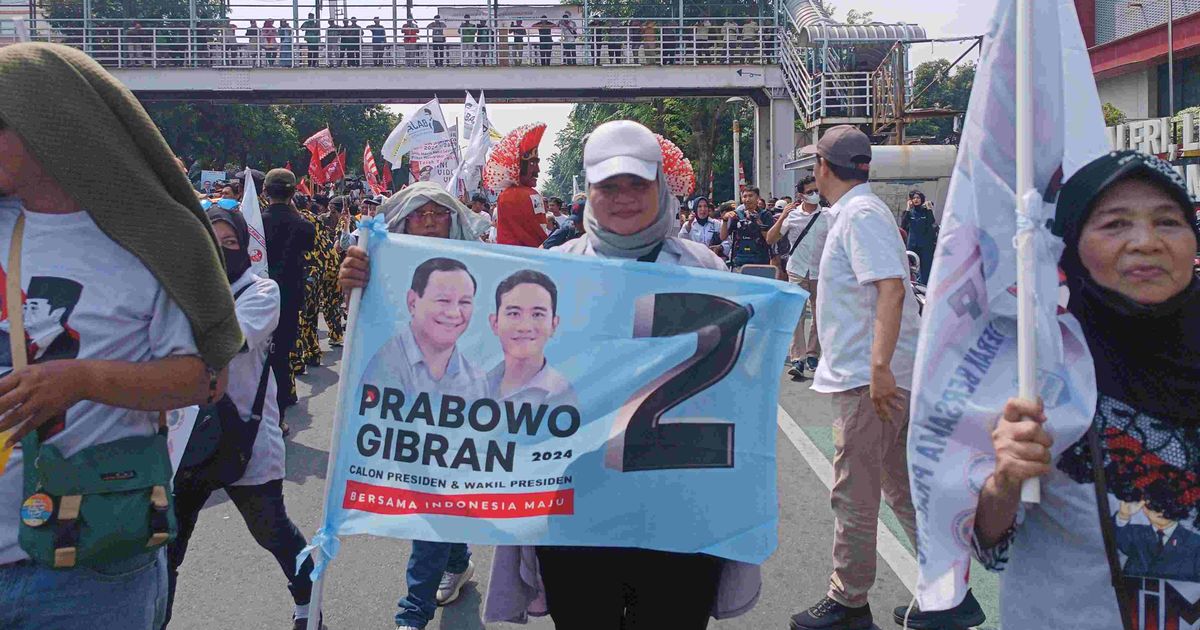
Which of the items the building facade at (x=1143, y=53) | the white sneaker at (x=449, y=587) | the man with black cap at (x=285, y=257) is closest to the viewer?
the white sneaker at (x=449, y=587)

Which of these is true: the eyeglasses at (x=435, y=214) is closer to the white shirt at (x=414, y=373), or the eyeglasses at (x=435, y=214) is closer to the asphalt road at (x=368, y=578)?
the white shirt at (x=414, y=373)

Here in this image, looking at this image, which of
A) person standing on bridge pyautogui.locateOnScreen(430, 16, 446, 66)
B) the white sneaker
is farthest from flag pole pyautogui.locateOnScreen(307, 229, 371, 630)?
person standing on bridge pyautogui.locateOnScreen(430, 16, 446, 66)

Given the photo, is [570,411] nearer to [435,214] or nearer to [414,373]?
[414,373]

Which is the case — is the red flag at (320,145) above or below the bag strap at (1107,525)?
above

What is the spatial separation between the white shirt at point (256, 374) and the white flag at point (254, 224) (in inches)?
77.3

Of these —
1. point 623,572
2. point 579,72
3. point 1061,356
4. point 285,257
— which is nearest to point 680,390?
point 623,572

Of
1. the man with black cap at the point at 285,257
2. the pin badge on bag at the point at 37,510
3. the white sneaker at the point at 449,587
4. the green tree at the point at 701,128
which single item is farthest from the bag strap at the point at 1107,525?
the green tree at the point at 701,128

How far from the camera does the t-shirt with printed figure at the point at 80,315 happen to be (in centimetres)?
213

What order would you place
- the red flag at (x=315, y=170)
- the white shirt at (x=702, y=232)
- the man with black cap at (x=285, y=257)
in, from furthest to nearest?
the red flag at (x=315, y=170)
the white shirt at (x=702, y=232)
the man with black cap at (x=285, y=257)

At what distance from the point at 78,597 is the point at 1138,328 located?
7.28ft

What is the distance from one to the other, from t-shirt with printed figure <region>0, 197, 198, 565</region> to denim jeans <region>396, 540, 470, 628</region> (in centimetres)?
190

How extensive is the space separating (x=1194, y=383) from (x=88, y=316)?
7.27 feet

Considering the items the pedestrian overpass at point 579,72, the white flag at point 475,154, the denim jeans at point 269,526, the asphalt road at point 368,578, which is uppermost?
the pedestrian overpass at point 579,72

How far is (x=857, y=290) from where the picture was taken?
4121mm
